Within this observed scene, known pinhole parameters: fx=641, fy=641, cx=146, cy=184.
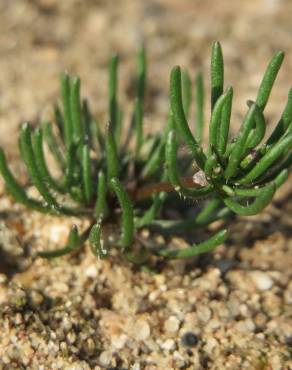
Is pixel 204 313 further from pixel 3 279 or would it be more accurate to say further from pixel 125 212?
pixel 3 279

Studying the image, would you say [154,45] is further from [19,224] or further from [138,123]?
[19,224]

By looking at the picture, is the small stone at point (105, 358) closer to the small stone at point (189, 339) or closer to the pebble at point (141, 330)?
the pebble at point (141, 330)

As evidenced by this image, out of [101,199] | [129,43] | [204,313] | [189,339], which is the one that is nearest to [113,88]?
[101,199]

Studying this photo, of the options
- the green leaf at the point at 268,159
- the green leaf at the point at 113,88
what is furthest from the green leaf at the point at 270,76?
the green leaf at the point at 113,88

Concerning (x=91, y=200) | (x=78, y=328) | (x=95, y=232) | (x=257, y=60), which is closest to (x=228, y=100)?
(x=95, y=232)

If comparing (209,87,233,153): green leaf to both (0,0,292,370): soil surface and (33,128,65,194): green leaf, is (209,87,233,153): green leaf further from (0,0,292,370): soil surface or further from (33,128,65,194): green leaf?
(0,0,292,370): soil surface

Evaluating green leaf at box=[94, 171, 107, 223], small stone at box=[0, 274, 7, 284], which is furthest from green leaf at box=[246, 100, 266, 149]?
small stone at box=[0, 274, 7, 284]
